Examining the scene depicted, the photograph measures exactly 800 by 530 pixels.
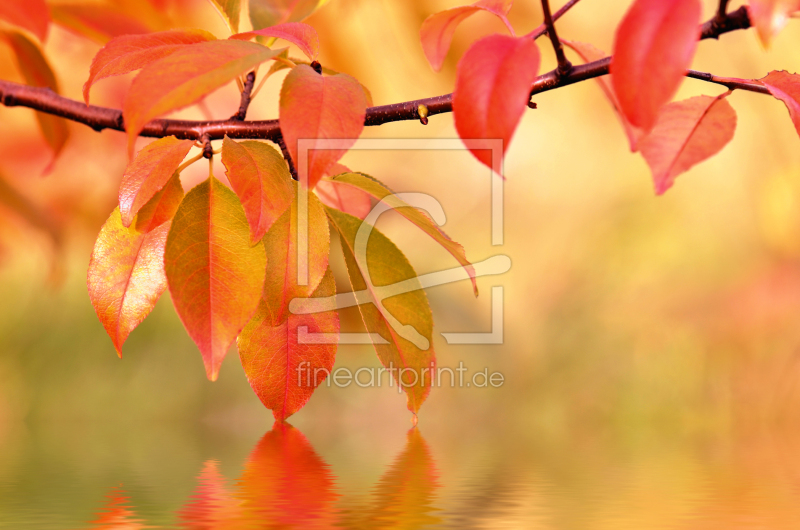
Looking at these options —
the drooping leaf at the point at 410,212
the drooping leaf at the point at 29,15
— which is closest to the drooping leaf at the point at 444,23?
the drooping leaf at the point at 410,212

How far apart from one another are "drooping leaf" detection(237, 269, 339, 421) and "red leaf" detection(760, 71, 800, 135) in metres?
0.16

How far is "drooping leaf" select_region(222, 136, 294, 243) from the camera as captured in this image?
0.59ft

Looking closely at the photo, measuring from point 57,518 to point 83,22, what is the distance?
310 millimetres

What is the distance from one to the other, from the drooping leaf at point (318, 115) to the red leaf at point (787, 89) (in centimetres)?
12

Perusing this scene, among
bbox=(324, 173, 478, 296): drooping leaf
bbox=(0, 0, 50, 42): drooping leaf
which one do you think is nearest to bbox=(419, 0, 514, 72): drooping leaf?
bbox=(324, 173, 478, 296): drooping leaf

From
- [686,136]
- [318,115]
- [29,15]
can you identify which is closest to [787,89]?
[686,136]

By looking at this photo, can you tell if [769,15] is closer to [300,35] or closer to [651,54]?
[651,54]

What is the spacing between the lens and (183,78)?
16cm

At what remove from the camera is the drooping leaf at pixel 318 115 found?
16 cm

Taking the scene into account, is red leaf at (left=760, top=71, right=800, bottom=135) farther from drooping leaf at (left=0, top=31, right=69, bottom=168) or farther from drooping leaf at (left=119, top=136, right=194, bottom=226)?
drooping leaf at (left=0, top=31, right=69, bottom=168)

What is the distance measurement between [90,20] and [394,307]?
1.09 ft

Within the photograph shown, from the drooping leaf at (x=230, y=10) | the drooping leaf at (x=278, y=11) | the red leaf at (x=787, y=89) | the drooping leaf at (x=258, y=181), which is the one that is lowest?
the drooping leaf at (x=258, y=181)

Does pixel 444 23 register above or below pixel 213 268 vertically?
above

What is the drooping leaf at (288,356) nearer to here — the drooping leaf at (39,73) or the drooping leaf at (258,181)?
the drooping leaf at (258,181)
